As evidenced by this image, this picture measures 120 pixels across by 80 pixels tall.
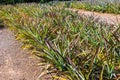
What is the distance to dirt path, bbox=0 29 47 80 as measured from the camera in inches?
202

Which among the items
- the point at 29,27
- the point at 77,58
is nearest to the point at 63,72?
the point at 77,58

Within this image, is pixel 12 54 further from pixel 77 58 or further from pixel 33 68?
pixel 77 58

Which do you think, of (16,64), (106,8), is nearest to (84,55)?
(16,64)

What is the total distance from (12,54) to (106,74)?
3.07 metres

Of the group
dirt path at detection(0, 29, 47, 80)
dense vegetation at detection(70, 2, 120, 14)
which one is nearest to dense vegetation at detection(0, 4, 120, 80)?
dirt path at detection(0, 29, 47, 80)

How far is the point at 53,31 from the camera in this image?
680 cm

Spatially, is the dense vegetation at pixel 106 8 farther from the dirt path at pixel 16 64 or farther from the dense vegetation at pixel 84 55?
the dense vegetation at pixel 84 55

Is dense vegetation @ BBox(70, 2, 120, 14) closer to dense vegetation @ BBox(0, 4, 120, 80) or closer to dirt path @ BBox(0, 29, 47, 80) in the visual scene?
dirt path @ BBox(0, 29, 47, 80)

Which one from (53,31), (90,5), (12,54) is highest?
(53,31)

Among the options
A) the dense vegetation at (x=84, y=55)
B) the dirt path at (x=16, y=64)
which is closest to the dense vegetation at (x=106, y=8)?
the dirt path at (x=16, y=64)

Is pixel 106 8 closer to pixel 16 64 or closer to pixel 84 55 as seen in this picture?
pixel 16 64

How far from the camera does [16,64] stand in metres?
5.81

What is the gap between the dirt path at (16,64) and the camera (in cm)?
512

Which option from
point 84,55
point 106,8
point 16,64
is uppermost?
point 84,55
